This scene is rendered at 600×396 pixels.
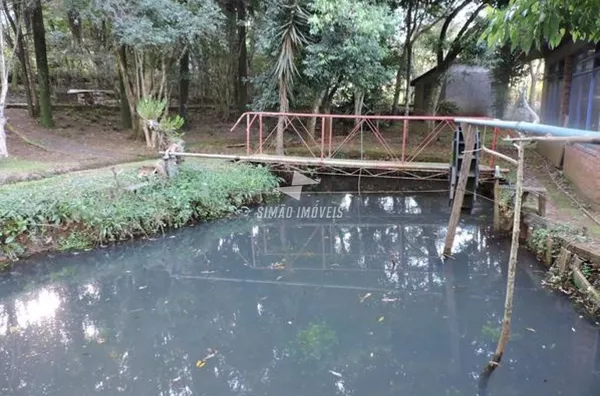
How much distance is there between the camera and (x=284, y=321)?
14.3 feet

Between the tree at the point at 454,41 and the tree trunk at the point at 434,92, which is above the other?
the tree at the point at 454,41

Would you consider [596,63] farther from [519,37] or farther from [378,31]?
[519,37]

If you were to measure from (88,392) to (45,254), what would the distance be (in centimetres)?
303

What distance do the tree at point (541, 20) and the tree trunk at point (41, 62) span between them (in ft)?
32.8

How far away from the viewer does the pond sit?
3.46 meters

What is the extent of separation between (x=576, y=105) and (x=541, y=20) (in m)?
6.87

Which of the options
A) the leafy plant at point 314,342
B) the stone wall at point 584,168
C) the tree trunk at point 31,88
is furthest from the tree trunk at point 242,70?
the leafy plant at point 314,342

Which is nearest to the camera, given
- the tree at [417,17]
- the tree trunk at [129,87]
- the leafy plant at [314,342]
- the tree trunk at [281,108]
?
the leafy plant at [314,342]

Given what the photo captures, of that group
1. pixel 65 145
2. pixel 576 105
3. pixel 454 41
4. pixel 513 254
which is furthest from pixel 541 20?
pixel 65 145

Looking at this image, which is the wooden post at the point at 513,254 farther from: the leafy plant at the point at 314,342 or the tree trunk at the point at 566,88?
the tree trunk at the point at 566,88

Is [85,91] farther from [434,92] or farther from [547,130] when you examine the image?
[547,130]

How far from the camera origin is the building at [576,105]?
21.8ft

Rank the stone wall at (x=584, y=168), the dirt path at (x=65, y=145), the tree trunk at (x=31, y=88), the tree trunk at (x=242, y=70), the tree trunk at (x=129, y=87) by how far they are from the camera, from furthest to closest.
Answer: the tree trunk at (x=242, y=70) < the tree trunk at (x=31, y=88) < the tree trunk at (x=129, y=87) < the dirt path at (x=65, y=145) < the stone wall at (x=584, y=168)
